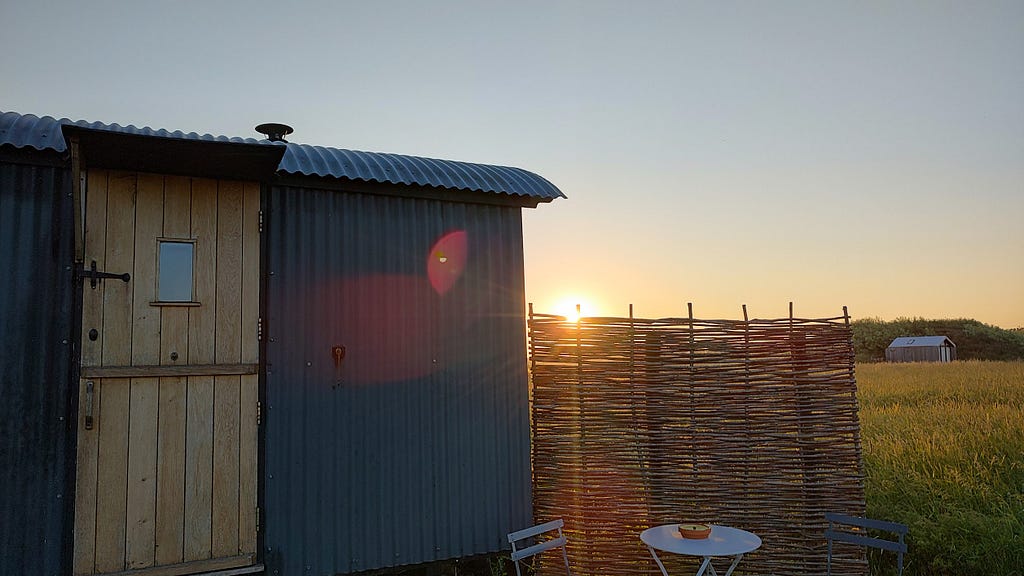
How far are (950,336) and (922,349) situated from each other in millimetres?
6654

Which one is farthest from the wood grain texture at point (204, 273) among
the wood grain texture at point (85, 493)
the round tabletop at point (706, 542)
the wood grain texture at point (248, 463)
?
the round tabletop at point (706, 542)

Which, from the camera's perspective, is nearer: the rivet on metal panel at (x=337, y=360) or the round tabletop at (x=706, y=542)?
the round tabletop at (x=706, y=542)

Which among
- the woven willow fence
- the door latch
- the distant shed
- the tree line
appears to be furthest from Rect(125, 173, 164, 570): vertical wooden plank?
the tree line

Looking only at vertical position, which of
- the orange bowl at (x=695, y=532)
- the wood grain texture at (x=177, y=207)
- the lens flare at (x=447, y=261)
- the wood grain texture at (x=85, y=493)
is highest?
the wood grain texture at (x=177, y=207)

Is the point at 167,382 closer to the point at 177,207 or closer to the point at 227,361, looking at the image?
the point at 227,361

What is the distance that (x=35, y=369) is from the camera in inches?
177

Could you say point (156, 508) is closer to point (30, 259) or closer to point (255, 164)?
point (30, 259)

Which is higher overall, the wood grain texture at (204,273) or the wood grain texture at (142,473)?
the wood grain texture at (204,273)

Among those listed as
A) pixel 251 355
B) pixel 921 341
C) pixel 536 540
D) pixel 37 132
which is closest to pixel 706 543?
pixel 536 540

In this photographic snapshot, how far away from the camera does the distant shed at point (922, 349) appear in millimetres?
39406

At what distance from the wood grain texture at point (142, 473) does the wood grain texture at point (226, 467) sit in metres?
0.41

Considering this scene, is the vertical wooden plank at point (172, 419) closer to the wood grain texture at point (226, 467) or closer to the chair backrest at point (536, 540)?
the wood grain texture at point (226, 467)

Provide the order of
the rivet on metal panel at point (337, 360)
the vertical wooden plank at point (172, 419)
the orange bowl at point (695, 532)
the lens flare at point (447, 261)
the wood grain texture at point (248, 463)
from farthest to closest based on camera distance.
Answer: the lens flare at point (447, 261) → the rivet on metal panel at point (337, 360) → the wood grain texture at point (248, 463) → the orange bowl at point (695, 532) → the vertical wooden plank at point (172, 419)

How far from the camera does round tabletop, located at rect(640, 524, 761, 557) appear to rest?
4.56 m
